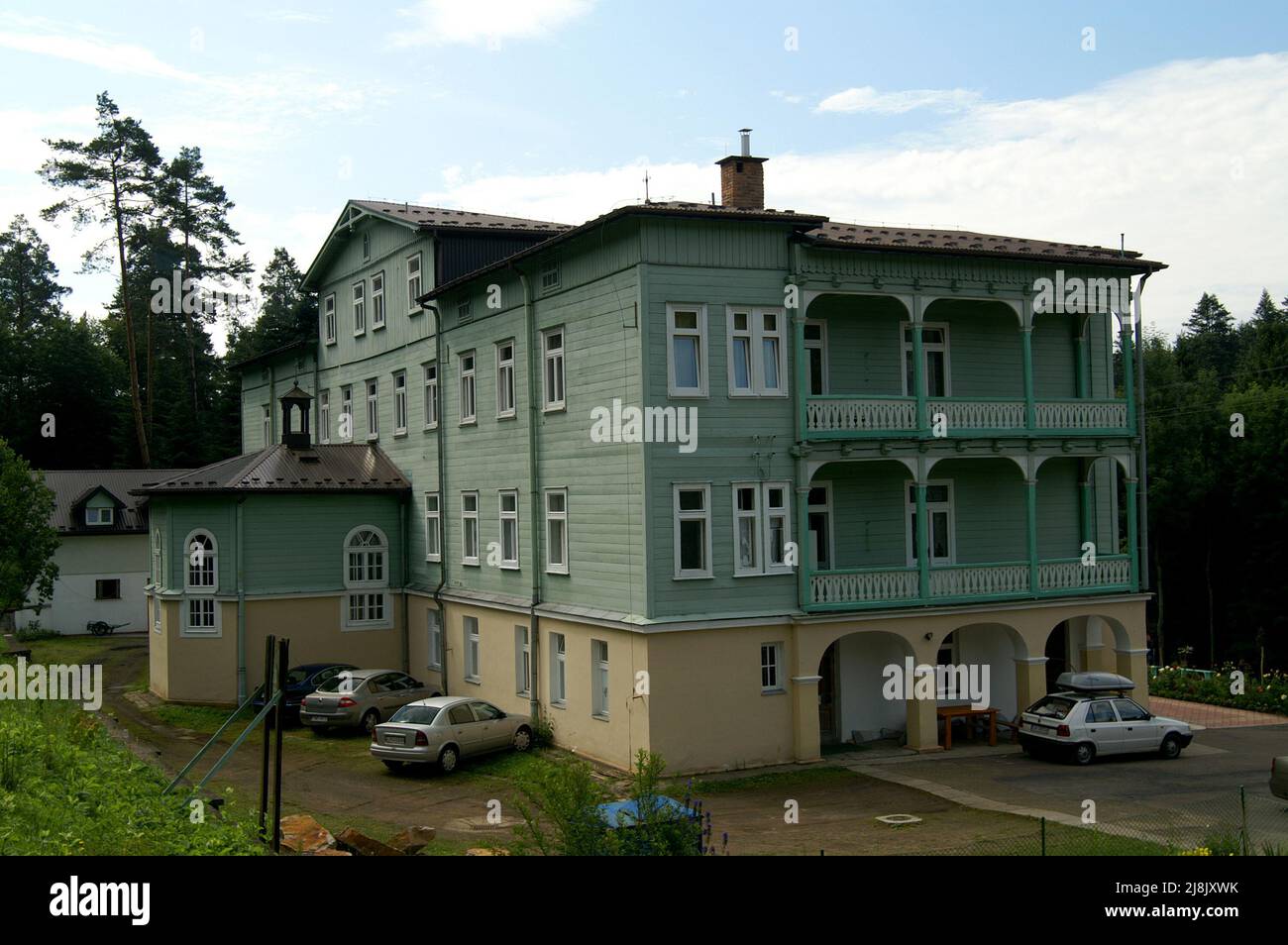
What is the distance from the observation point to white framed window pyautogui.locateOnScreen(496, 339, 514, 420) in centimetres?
2786

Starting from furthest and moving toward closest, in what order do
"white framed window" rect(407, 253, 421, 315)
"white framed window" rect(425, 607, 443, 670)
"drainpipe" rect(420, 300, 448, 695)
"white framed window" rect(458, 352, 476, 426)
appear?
"white framed window" rect(407, 253, 421, 315), "white framed window" rect(425, 607, 443, 670), "drainpipe" rect(420, 300, 448, 695), "white framed window" rect(458, 352, 476, 426)

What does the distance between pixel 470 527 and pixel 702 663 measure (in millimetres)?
10151

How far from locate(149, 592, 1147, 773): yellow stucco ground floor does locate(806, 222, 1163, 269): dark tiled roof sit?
25.3 ft

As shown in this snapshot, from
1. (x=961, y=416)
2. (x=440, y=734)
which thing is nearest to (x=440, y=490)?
(x=440, y=734)

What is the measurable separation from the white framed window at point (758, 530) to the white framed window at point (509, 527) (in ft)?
21.6

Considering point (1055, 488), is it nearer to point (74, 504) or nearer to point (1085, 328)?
point (1085, 328)

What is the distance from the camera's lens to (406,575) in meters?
34.0

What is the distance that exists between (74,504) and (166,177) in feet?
54.7

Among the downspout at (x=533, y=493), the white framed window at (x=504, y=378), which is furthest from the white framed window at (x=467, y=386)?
the downspout at (x=533, y=493)

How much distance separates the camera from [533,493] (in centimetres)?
2641

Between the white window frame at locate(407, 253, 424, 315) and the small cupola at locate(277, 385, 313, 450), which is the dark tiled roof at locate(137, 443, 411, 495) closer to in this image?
the small cupola at locate(277, 385, 313, 450)

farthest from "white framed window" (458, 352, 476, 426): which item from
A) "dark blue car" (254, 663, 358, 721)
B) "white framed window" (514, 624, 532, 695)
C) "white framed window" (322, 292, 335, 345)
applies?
"white framed window" (322, 292, 335, 345)

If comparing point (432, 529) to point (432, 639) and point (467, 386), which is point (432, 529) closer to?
point (432, 639)
